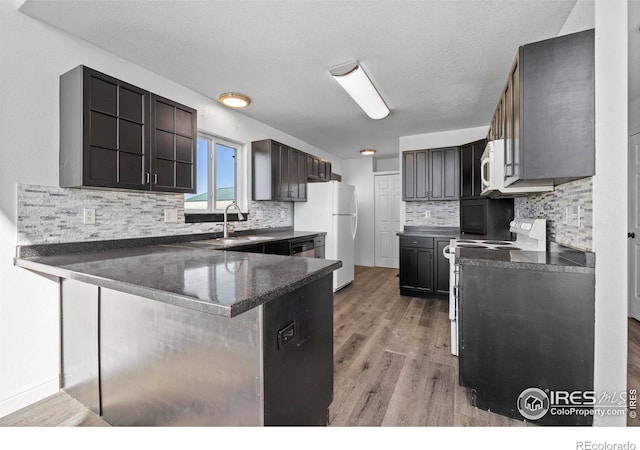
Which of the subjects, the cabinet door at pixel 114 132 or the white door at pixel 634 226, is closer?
the cabinet door at pixel 114 132

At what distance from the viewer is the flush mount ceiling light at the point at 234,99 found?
2.96 meters

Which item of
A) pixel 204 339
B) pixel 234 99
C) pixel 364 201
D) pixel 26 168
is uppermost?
pixel 234 99

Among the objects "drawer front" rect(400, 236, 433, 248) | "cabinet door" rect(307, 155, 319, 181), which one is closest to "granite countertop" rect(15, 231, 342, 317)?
"drawer front" rect(400, 236, 433, 248)

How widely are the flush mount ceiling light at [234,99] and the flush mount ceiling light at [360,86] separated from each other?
101 cm

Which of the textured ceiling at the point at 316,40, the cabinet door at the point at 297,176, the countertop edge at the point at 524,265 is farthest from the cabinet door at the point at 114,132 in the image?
the countertop edge at the point at 524,265

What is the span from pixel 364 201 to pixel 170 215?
4.38 m

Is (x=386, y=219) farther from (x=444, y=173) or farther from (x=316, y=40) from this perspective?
(x=316, y=40)

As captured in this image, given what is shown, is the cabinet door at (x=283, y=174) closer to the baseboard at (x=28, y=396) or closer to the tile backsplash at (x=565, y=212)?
the baseboard at (x=28, y=396)

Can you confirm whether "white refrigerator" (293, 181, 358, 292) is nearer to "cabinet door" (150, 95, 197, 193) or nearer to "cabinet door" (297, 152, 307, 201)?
"cabinet door" (297, 152, 307, 201)

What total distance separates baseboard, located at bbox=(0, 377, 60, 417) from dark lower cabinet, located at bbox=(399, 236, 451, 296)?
361 centimetres

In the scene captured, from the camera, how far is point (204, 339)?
1.12 metres

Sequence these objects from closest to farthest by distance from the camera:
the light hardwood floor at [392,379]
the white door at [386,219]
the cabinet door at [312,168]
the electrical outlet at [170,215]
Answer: the light hardwood floor at [392,379] < the electrical outlet at [170,215] < the cabinet door at [312,168] < the white door at [386,219]

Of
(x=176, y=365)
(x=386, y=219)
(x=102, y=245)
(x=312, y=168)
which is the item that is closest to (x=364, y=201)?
(x=386, y=219)
